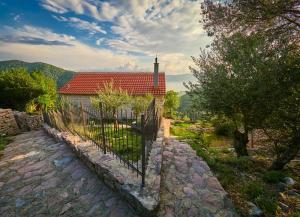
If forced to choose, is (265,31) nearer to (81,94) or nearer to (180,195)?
(180,195)

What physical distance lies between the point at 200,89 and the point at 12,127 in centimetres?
1165

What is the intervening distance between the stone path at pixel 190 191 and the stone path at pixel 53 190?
33.2 inches

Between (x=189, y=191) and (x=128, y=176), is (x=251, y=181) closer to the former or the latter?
(x=189, y=191)

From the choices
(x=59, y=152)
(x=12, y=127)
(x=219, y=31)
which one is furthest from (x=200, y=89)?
(x=12, y=127)

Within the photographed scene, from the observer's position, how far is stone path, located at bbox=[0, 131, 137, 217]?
395 cm

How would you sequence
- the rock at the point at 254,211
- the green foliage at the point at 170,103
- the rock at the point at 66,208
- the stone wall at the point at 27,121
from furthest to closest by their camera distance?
the green foliage at the point at 170,103, the stone wall at the point at 27,121, the rock at the point at 66,208, the rock at the point at 254,211

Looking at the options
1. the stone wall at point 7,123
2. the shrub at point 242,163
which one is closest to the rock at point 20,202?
the shrub at point 242,163

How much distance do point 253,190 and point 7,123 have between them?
43.4ft

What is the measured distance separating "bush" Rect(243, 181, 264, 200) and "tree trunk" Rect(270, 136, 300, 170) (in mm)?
1407

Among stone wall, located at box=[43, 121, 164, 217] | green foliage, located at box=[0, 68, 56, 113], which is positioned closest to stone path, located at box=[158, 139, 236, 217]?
stone wall, located at box=[43, 121, 164, 217]

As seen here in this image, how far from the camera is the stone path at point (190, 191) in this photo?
3766mm

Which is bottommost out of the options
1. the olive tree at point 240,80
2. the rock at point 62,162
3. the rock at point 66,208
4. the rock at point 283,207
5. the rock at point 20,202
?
the rock at point 20,202

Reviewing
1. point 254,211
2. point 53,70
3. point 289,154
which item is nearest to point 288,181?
point 289,154

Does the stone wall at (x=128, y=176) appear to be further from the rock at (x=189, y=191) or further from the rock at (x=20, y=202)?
the rock at (x=20, y=202)
